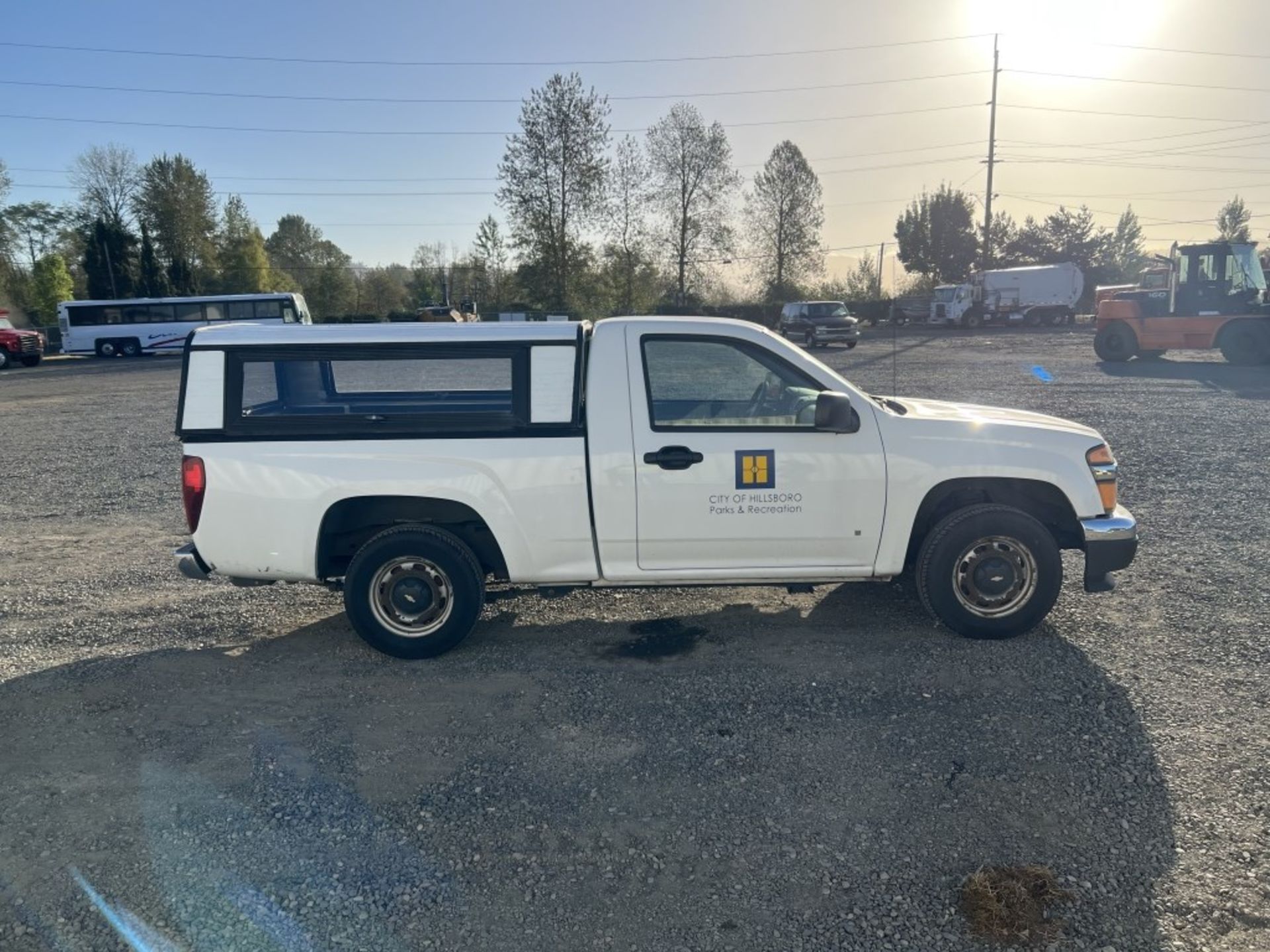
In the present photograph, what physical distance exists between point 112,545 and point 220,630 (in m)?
2.85

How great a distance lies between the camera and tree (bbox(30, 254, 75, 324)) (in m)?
53.5

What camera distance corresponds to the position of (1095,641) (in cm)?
510

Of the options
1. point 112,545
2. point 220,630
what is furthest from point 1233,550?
point 112,545

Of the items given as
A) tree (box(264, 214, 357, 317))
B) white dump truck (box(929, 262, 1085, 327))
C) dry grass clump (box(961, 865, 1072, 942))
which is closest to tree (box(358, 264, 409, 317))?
tree (box(264, 214, 357, 317))

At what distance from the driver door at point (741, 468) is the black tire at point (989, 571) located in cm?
38

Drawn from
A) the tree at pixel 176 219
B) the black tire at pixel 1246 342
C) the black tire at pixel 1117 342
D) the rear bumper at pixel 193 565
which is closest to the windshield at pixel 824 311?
the black tire at pixel 1117 342

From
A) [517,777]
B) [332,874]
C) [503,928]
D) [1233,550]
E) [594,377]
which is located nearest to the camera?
[503,928]

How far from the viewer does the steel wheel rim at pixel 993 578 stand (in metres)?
5.05

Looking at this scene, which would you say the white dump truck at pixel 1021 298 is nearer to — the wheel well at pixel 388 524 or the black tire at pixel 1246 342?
the black tire at pixel 1246 342

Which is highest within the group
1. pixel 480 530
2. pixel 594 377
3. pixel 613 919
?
pixel 594 377

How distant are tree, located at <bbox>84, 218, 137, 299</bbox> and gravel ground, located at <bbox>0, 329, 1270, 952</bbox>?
59042 mm

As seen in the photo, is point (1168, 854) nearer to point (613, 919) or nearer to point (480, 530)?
point (613, 919)

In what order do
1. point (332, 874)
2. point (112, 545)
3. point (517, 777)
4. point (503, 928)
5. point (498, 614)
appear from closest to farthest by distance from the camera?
point (503, 928) → point (332, 874) → point (517, 777) → point (498, 614) → point (112, 545)

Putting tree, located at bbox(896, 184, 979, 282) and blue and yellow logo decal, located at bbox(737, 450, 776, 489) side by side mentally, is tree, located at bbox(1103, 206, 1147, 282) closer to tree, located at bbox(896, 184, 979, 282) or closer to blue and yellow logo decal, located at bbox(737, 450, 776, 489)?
tree, located at bbox(896, 184, 979, 282)
